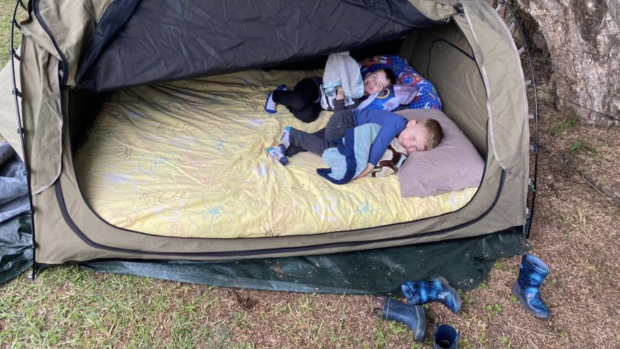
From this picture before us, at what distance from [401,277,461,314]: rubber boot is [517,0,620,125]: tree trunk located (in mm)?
2247

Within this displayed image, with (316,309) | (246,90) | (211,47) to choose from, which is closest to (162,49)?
(211,47)

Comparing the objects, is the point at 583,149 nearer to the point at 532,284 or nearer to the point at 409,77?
the point at 409,77

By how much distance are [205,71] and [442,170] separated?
4.29 feet

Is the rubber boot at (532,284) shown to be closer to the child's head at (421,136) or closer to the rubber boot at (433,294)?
the rubber boot at (433,294)

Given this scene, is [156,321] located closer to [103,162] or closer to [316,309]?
[316,309]

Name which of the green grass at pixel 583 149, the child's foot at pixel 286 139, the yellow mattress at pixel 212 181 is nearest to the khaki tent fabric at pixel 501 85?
the yellow mattress at pixel 212 181

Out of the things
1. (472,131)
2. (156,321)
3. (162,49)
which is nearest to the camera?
(156,321)

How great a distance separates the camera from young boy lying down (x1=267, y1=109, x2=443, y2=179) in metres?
2.70

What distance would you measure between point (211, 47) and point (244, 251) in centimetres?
100

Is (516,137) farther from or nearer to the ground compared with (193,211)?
farther from the ground

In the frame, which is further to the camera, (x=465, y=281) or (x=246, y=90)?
(x=246, y=90)

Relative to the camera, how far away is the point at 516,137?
2.39 metres

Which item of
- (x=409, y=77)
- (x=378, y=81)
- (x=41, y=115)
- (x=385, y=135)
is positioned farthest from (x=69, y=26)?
(x=409, y=77)

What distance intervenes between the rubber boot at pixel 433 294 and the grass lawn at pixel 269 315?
0.05 meters
